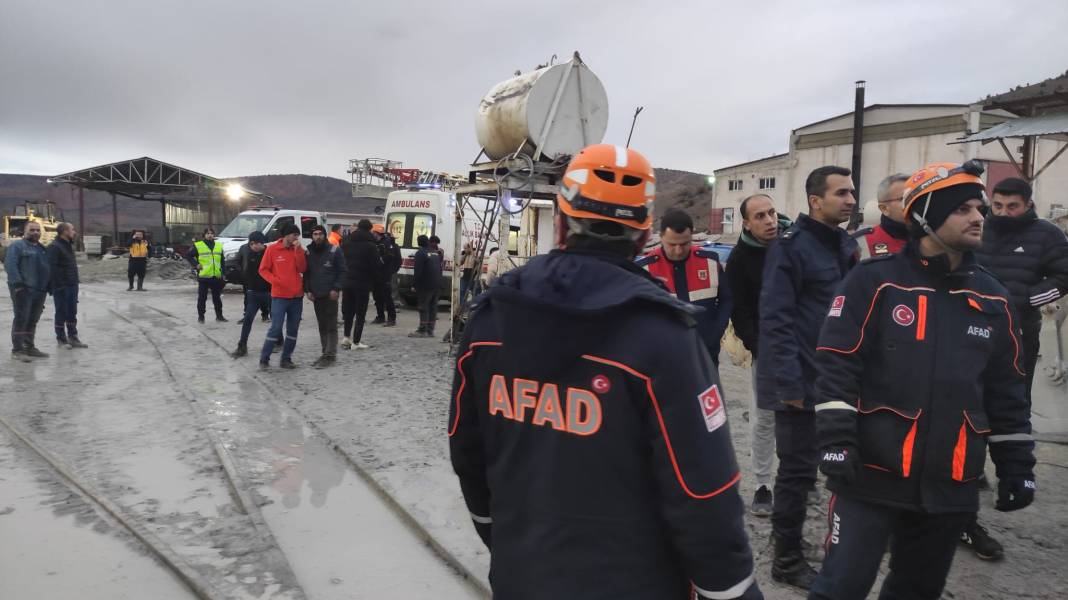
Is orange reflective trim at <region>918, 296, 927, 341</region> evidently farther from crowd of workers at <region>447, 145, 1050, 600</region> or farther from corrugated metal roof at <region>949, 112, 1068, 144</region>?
corrugated metal roof at <region>949, 112, 1068, 144</region>

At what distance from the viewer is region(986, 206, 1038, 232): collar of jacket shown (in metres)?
4.43

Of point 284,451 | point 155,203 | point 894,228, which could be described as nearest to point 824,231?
point 894,228

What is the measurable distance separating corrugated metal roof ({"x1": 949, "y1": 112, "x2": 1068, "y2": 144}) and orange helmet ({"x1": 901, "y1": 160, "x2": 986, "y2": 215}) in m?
6.43

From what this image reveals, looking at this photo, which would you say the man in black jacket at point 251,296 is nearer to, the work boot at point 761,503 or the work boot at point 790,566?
the work boot at point 761,503

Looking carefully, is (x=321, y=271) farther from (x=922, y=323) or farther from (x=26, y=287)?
(x=922, y=323)

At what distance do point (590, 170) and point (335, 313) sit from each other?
26.7 ft

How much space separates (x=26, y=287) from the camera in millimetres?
9430

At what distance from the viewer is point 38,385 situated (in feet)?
25.2

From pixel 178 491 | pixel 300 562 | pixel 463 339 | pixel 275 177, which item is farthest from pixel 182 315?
pixel 275 177

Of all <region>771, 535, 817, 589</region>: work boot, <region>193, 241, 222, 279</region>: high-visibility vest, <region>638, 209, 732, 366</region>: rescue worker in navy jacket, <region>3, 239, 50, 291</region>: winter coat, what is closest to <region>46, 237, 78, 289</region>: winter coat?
<region>3, 239, 50, 291</region>: winter coat

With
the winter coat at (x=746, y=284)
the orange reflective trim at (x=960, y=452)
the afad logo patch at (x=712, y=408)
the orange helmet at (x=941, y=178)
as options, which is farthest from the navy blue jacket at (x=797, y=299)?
the afad logo patch at (x=712, y=408)

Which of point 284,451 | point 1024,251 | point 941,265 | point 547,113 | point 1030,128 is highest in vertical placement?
point 547,113

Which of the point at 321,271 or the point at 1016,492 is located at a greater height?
the point at 321,271

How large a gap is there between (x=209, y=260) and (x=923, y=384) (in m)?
13.0
